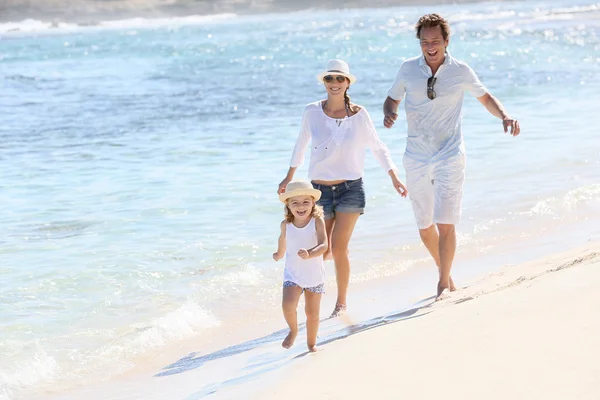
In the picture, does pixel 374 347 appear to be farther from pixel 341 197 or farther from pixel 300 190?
pixel 341 197

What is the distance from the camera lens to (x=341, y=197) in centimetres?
625

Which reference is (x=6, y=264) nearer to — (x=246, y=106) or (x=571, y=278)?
(x=571, y=278)

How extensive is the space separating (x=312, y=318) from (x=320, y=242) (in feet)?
1.43

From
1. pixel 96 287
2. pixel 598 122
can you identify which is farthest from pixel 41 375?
pixel 598 122

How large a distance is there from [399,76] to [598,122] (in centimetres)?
946

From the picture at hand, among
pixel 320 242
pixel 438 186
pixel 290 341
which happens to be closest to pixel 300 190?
pixel 320 242

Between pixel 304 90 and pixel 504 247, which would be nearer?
pixel 504 247

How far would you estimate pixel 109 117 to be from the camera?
1978cm

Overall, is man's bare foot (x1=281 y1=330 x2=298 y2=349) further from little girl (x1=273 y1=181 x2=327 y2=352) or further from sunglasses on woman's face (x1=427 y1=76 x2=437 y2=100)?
sunglasses on woman's face (x1=427 y1=76 x2=437 y2=100)

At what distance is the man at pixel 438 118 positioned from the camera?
605 cm

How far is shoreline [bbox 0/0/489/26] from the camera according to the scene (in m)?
107

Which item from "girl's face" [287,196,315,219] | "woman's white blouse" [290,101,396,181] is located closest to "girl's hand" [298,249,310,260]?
"girl's face" [287,196,315,219]

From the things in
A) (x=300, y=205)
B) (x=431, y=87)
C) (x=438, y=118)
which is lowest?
(x=300, y=205)

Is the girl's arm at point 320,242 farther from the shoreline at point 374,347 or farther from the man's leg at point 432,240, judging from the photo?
the man's leg at point 432,240
